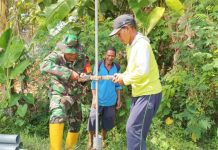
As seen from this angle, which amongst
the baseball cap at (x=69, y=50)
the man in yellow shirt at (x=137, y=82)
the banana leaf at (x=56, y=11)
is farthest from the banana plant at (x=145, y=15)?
the man in yellow shirt at (x=137, y=82)

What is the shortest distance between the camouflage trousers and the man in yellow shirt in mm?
1058

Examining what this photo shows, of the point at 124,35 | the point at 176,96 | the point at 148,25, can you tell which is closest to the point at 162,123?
the point at 176,96

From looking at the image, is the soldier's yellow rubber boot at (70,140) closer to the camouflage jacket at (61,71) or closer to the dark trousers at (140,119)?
the camouflage jacket at (61,71)

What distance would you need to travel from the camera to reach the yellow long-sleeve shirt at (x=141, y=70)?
149 inches

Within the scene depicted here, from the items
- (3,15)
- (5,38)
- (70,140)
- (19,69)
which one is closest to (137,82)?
(70,140)

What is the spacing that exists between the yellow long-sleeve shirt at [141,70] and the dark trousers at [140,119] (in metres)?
0.07

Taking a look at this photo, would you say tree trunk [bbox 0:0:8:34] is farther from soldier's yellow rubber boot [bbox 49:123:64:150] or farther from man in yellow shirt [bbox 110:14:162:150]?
man in yellow shirt [bbox 110:14:162:150]

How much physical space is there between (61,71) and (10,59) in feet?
5.00

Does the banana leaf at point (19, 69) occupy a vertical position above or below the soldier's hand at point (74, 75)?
above

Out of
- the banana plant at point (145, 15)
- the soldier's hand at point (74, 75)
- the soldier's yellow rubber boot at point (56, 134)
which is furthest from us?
the banana plant at point (145, 15)

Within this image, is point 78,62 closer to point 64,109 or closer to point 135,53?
point 64,109

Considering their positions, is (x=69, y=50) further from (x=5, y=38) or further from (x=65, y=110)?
(x=5, y=38)

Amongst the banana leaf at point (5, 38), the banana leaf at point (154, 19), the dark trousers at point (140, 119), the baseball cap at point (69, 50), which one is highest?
the banana leaf at point (154, 19)

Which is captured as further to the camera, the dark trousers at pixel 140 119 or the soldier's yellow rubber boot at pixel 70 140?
the soldier's yellow rubber boot at pixel 70 140
